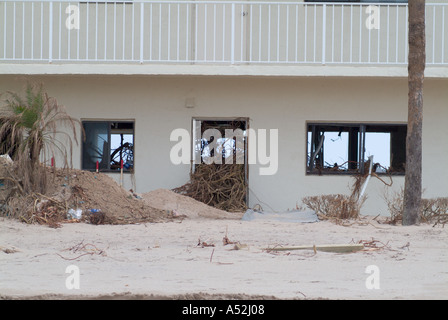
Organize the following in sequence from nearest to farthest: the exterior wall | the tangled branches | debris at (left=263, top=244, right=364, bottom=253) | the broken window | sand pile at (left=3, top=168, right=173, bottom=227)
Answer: debris at (left=263, top=244, right=364, bottom=253), sand pile at (left=3, top=168, right=173, bottom=227), the tangled branches, the exterior wall, the broken window

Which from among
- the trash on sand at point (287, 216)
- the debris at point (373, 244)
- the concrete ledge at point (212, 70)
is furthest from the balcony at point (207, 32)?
the debris at point (373, 244)

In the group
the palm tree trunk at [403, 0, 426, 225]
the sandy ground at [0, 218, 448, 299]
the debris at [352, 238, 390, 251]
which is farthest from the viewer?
the palm tree trunk at [403, 0, 426, 225]

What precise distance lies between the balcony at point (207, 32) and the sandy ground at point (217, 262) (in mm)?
4243

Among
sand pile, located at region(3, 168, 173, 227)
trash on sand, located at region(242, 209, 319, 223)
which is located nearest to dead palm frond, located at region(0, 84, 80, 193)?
sand pile, located at region(3, 168, 173, 227)

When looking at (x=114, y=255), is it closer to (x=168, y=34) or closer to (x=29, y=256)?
(x=29, y=256)

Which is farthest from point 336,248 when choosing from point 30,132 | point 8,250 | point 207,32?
point 207,32

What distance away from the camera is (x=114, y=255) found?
23.7 ft

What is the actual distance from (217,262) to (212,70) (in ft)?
20.2

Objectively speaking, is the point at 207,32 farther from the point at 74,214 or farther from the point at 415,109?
the point at 74,214

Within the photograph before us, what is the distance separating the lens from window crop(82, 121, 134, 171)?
43.4ft

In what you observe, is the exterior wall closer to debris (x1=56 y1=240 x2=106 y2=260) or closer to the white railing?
the white railing

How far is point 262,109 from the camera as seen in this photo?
42.9ft

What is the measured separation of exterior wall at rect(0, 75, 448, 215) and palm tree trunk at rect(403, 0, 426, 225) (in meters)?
2.82
